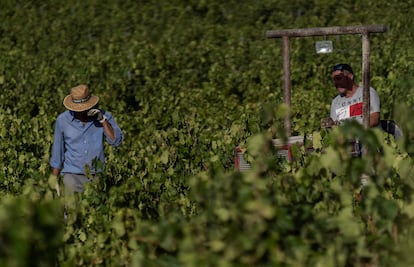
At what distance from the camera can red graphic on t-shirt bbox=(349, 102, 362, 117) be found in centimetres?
743

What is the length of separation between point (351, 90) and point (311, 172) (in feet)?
11.8

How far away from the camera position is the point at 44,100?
1372 cm

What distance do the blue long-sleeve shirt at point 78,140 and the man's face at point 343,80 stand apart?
5.63 feet

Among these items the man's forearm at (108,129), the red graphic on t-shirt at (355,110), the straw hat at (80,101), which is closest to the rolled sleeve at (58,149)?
the straw hat at (80,101)

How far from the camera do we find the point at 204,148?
25.5 feet

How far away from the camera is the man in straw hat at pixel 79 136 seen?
7074mm

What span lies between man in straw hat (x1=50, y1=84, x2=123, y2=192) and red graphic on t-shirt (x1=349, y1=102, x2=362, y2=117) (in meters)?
1.76

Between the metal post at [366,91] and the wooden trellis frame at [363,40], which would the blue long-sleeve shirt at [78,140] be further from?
the metal post at [366,91]

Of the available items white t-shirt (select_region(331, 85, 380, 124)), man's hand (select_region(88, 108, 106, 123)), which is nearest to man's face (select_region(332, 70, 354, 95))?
white t-shirt (select_region(331, 85, 380, 124))

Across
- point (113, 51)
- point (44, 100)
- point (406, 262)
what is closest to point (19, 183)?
point (406, 262)

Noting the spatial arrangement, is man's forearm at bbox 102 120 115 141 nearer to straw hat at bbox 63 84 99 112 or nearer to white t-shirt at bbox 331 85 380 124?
straw hat at bbox 63 84 99 112

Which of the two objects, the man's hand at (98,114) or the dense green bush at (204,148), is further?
the man's hand at (98,114)

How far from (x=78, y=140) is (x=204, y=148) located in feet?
3.70

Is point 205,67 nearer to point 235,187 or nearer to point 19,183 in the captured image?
point 19,183
